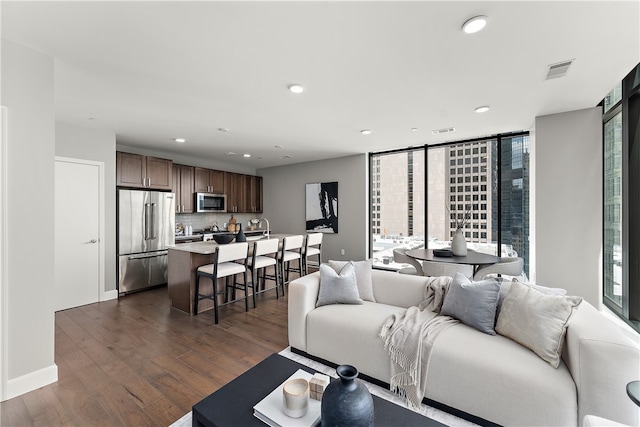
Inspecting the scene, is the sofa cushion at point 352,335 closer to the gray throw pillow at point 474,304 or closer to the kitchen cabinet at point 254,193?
the gray throw pillow at point 474,304

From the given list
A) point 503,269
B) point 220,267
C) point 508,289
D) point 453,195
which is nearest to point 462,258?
point 503,269

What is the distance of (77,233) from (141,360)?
253 cm

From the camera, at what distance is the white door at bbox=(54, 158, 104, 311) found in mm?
3664

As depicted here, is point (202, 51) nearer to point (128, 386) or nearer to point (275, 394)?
point (275, 394)

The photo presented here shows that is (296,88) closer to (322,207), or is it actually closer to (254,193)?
(322,207)

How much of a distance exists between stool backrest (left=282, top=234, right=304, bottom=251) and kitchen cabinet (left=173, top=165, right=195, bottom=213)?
8.96 feet

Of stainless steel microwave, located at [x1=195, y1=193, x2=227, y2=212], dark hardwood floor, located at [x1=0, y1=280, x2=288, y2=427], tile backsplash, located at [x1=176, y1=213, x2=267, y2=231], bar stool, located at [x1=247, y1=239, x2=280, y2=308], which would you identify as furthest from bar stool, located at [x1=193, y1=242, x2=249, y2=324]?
tile backsplash, located at [x1=176, y1=213, x2=267, y2=231]

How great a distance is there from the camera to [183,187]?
227 inches

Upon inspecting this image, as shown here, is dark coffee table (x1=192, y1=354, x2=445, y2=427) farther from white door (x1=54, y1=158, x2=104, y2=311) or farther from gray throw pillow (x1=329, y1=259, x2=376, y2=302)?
white door (x1=54, y1=158, x2=104, y2=311)

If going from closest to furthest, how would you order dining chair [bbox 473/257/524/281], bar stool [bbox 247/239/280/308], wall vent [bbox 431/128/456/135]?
dining chair [bbox 473/257/524/281], bar stool [bbox 247/239/280/308], wall vent [bbox 431/128/456/135]

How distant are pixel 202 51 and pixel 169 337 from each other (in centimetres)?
278

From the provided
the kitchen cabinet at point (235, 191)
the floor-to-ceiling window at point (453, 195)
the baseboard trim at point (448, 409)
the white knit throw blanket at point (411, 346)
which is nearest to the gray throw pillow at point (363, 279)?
the white knit throw blanket at point (411, 346)

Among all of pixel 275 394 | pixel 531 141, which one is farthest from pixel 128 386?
pixel 531 141

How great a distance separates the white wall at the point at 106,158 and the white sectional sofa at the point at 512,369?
3.73 m
